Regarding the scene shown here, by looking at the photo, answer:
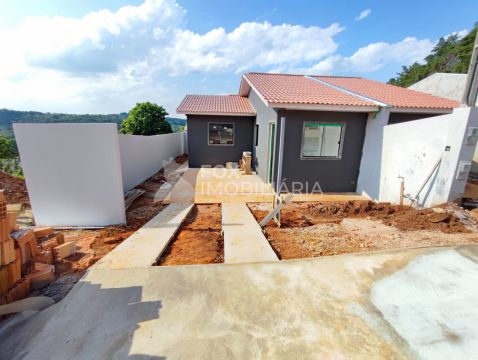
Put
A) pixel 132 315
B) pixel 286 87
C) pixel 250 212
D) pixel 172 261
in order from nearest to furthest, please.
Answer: pixel 132 315, pixel 172 261, pixel 250 212, pixel 286 87

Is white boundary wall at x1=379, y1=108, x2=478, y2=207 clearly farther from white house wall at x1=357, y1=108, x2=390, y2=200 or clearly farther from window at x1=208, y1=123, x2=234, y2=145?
window at x1=208, y1=123, x2=234, y2=145

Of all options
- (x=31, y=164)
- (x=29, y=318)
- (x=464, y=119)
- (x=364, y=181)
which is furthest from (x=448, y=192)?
(x=31, y=164)

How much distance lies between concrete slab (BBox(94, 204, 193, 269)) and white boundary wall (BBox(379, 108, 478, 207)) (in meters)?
5.66

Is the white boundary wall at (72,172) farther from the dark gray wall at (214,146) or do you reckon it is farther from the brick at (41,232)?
the dark gray wall at (214,146)

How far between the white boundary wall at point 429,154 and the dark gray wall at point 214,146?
20.1 ft

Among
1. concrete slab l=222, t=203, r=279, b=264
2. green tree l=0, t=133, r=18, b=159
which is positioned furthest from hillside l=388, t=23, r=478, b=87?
Answer: green tree l=0, t=133, r=18, b=159

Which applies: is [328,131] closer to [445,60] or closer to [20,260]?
[20,260]

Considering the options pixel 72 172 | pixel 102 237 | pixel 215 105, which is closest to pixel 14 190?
pixel 72 172

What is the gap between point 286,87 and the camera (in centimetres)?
810

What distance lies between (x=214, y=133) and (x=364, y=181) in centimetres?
688

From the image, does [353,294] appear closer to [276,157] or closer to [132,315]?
[132,315]

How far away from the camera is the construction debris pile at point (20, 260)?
2389 millimetres

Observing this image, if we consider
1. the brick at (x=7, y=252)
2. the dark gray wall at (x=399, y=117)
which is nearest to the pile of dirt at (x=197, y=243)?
the brick at (x=7, y=252)

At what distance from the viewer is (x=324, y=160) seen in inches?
280
